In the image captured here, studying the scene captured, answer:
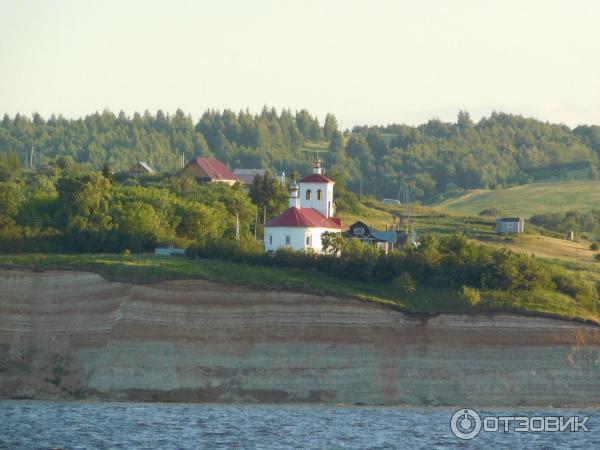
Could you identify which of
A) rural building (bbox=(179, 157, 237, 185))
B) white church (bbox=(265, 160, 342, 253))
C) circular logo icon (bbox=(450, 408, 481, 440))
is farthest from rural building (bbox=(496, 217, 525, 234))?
circular logo icon (bbox=(450, 408, 481, 440))

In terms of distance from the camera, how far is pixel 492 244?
348 feet

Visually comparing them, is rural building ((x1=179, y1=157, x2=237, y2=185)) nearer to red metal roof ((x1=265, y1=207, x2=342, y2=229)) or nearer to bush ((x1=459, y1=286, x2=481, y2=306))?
red metal roof ((x1=265, y1=207, x2=342, y2=229))

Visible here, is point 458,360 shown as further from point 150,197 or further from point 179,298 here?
point 150,197

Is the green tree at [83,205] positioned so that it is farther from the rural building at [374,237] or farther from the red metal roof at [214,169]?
the red metal roof at [214,169]

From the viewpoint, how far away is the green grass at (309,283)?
74375 millimetres

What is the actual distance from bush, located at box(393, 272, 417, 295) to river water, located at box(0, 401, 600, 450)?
943cm

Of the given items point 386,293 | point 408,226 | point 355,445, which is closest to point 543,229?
point 408,226

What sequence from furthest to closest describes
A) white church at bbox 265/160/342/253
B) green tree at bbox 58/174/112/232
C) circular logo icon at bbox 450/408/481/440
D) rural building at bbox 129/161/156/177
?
1. rural building at bbox 129/161/156/177
2. green tree at bbox 58/174/112/232
3. white church at bbox 265/160/342/253
4. circular logo icon at bbox 450/408/481/440

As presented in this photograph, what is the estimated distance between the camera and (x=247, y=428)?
194ft

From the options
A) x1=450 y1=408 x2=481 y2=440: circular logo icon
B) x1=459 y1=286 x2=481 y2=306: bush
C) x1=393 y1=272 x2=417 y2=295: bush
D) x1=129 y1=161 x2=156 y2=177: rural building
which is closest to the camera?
x1=450 y1=408 x2=481 y2=440: circular logo icon

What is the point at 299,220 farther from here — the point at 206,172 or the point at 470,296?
the point at 206,172

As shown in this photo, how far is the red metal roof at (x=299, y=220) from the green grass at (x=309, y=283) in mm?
6154

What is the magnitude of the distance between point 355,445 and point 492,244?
2078 inches

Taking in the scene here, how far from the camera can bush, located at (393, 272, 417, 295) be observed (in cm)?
7656
